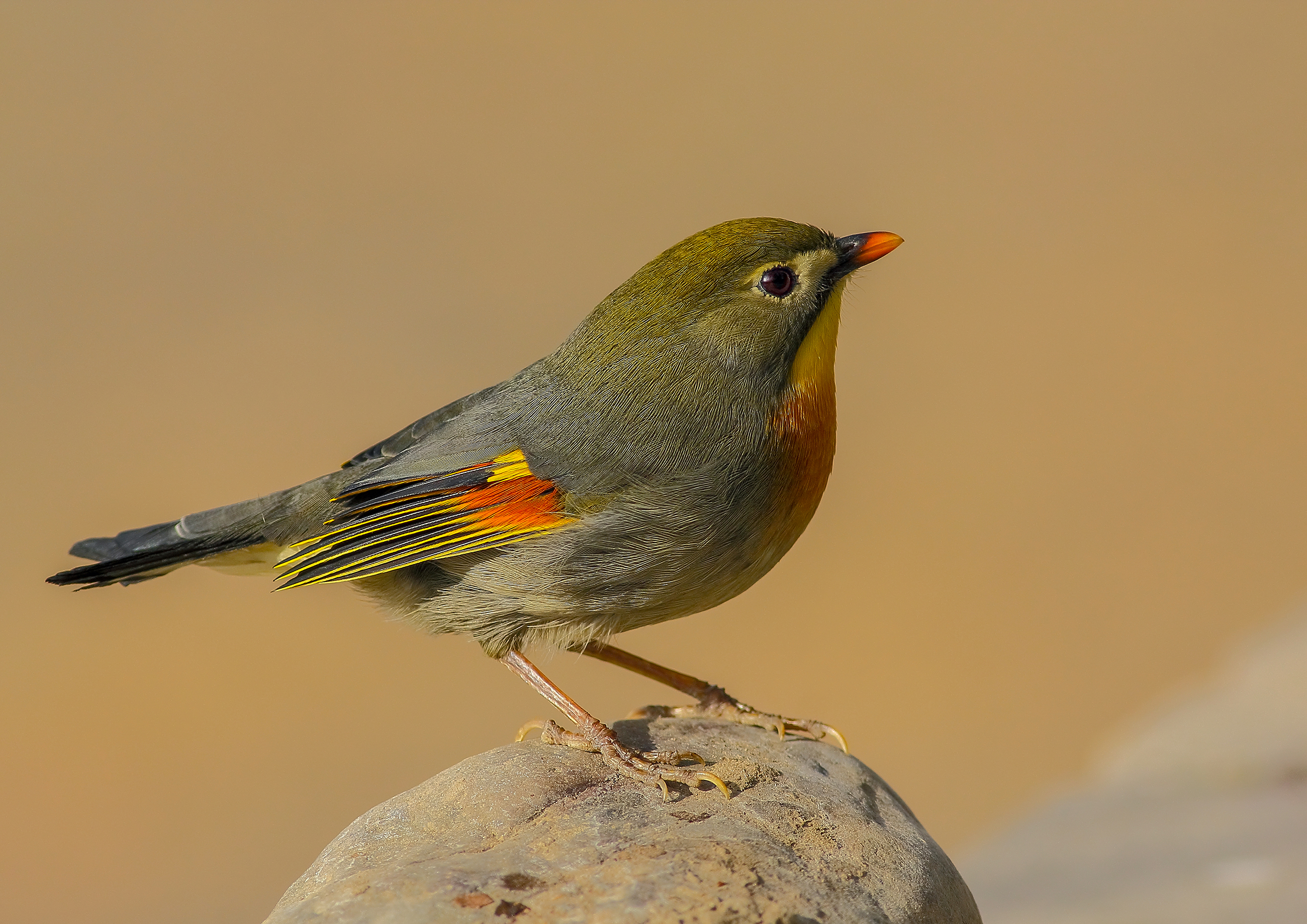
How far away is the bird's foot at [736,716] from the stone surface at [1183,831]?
51.5 inches

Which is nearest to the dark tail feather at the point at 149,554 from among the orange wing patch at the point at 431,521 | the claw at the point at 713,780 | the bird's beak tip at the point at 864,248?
the orange wing patch at the point at 431,521

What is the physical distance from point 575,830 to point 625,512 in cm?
122

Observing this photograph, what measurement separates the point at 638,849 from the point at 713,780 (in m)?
0.63

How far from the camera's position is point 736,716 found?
565 cm

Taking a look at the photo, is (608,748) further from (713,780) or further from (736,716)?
(736,716)

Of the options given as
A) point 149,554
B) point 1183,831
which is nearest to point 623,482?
point 149,554

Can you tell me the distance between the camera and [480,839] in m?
4.20

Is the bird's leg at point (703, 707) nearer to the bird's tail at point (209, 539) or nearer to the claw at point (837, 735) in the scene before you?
the claw at point (837, 735)

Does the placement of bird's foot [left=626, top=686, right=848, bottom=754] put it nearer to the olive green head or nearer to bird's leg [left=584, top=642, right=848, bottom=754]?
bird's leg [left=584, top=642, right=848, bottom=754]

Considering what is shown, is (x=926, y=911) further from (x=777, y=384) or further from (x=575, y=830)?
(x=777, y=384)

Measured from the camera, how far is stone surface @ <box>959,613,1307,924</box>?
5.75 metres

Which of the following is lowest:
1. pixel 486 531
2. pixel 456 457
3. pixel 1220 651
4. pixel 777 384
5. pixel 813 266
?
pixel 486 531

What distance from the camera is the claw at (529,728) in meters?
5.26

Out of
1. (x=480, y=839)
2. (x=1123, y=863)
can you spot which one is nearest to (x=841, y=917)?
(x=480, y=839)
